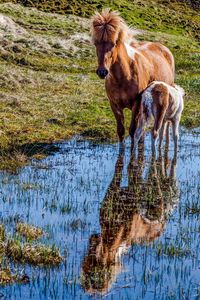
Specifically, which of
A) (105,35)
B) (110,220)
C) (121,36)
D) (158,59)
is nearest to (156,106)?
(121,36)

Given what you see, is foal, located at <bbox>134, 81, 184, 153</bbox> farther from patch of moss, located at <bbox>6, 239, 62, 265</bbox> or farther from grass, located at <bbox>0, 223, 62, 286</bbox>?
patch of moss, located at <bbox>6, 239, 62, 265</bbox>

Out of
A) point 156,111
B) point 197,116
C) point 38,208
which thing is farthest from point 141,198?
point 197,116

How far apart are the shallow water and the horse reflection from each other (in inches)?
0.5

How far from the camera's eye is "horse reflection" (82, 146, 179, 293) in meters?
7.48

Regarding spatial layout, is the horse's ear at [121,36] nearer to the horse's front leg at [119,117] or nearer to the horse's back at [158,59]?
the horse's front leg at [119,117]

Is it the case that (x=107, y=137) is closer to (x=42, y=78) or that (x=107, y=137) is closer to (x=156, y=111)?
(x=156, y=111)

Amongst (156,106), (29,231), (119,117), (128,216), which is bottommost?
(128,216)

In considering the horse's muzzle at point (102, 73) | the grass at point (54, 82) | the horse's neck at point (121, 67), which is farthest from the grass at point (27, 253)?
the horse's neck at point (121, 67)

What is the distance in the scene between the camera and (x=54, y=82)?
24.4 m

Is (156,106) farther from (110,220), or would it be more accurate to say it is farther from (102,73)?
(110,220)

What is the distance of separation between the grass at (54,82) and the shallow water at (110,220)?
170 centimetres

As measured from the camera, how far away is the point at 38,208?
9.91 meters

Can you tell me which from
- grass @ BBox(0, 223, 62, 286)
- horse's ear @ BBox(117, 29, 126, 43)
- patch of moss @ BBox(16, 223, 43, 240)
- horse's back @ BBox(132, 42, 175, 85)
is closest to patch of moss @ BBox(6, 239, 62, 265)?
grass @ BBox(0, 223, 62, 286)

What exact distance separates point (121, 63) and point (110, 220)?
5.60 metres
